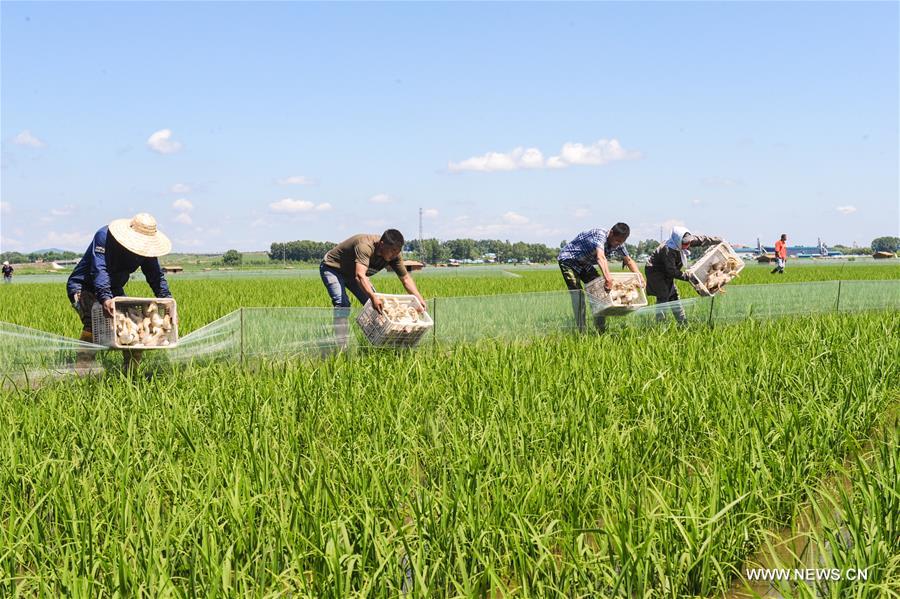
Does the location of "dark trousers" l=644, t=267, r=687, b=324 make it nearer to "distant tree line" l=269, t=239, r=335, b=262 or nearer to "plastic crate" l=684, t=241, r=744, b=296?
"plastic crate" l=684, t=241, r=744, b=296

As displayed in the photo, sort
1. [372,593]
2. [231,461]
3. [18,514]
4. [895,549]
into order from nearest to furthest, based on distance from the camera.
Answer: [372,593] → [895,549] → [18,514] → [231,461]

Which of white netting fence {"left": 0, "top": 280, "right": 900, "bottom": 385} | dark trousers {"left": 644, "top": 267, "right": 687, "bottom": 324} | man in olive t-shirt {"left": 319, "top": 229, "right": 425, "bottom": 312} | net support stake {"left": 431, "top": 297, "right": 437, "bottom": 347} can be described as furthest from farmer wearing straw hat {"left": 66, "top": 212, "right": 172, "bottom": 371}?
dark trousers {"left": 644, "top": 267, "right": 687, "bottom": 324}

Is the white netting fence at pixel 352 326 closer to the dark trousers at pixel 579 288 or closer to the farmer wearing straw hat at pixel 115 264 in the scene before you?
the dark trousers at pixel 579 288

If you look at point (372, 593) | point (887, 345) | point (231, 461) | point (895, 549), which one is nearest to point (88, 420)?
point (231, 461)

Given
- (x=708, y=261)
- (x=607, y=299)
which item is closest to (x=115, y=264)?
(x=607, y=299)

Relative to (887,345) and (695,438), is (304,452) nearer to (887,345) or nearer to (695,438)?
(695,438)

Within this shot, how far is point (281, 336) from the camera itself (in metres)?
5.76

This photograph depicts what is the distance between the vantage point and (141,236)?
16.7 ft

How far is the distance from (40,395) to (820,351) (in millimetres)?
→ 5091

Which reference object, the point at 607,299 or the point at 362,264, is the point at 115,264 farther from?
the point at 607,299

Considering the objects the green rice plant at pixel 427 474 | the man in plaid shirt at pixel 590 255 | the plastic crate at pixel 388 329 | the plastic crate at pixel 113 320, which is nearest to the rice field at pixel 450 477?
the green rice plant at pixel 427 474

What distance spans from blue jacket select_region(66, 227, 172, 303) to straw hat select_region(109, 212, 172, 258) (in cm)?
10

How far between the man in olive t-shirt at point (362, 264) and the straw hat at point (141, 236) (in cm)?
137

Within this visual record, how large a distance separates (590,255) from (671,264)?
40.0 inches
